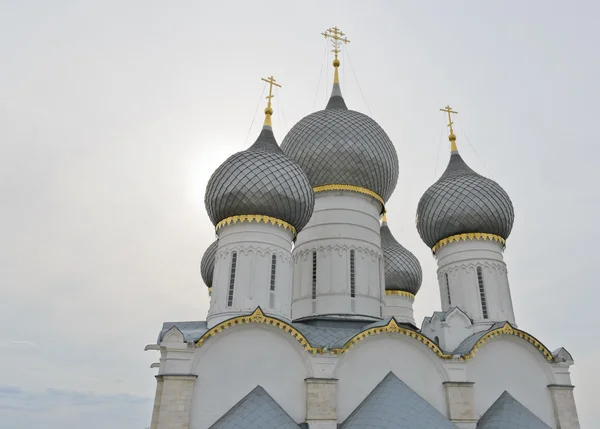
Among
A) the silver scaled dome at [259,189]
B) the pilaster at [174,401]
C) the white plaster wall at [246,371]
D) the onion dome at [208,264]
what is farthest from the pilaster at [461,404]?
the onion dome at [208,264]

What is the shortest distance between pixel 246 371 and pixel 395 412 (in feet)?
10.7

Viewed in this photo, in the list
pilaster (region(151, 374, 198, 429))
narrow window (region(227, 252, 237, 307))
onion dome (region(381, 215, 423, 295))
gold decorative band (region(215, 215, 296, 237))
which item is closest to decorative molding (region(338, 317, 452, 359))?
narrow window (region(227, 252, 237, 307))

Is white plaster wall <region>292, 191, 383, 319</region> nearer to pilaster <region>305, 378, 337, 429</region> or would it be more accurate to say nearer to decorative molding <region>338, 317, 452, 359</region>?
decorative molding <region>338, 317, 452, 359</region>

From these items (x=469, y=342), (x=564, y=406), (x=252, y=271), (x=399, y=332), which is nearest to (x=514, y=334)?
(x=469, y=342)

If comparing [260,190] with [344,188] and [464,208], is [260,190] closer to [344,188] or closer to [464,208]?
[344,188]

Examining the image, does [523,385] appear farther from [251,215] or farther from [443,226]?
[251,215]

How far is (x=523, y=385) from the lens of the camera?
12.0m

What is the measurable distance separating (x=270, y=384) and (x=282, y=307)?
2038 millimetres

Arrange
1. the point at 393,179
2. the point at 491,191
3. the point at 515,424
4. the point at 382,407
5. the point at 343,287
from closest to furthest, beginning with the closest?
the point at 382,407 < the point at 515,424 < the point at 343,287 < the point at 491,191 < the point at 393,179

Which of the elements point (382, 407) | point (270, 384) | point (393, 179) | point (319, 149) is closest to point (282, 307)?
point (270, 384)

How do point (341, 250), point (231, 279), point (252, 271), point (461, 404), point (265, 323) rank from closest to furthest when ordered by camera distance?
point (265, 323) < point (461, 404) < point (252, 271) < point (231, 279) < point (341, 250)

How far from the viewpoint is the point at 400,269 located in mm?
19875

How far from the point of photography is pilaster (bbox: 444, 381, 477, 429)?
10719 millimetres

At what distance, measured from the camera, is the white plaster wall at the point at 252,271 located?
1150 cm
